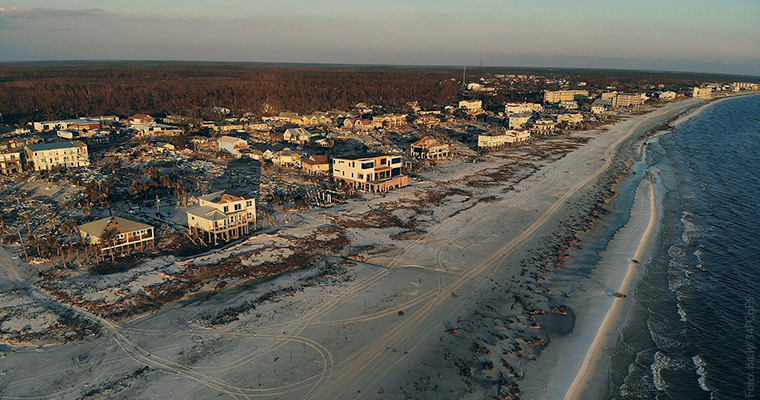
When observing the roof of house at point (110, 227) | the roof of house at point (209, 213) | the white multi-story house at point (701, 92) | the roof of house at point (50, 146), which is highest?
the white multi-story house at point (701, 92)

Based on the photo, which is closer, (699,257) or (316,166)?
(699,257)

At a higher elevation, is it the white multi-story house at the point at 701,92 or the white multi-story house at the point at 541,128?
the white multi-story house at the point at 701,92

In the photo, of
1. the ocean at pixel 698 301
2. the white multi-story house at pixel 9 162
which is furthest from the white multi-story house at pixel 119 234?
the ocean at pixel 698 301

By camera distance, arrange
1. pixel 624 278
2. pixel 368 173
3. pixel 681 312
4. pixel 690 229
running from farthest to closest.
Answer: pixel 368 173 → pixel 690 229 → pixel 624 278 → pixel 681 312

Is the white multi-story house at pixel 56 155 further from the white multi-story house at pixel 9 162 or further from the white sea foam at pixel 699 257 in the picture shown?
the white sea foam at pixel 699 257

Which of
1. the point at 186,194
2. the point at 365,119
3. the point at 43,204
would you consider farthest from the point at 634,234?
the point at 365,119

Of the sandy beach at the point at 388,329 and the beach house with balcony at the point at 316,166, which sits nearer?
the sandy beach at the point at 388,329

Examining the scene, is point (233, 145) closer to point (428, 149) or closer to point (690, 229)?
point (428, 149)

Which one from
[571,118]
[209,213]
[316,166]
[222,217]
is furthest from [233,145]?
[571,118]
